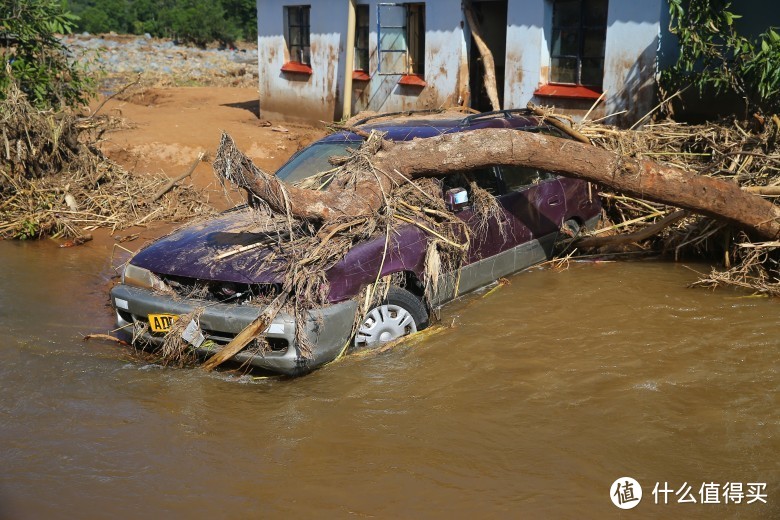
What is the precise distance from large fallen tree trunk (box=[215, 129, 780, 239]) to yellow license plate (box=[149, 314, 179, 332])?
43.8 inches

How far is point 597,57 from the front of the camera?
12383 mm

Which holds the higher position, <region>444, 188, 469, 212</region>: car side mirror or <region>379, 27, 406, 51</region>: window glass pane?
<region>379, 27, 406, 51</region>: window glass pane

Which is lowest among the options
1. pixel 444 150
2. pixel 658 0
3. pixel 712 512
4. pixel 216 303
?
pixel 712 512

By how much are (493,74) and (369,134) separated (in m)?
6.85

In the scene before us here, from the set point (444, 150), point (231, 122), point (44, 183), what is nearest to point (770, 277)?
point (444, 150)

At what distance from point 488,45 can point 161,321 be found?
33.8 feet

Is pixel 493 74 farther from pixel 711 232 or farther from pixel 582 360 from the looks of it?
pixel 582 360

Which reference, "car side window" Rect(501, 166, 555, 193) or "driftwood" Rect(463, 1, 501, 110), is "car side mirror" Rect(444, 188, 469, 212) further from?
"driftwood" Rect(463, 1, 501, 110)

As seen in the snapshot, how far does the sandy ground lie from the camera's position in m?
13.2

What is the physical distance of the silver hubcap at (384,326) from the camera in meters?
6.05

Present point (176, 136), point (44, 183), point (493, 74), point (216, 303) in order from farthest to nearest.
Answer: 1. point (176, 136)
2. point (493, 74)
3. point (44, 183)
4. point (216, 303)

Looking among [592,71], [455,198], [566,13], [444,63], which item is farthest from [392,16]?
[455,198]

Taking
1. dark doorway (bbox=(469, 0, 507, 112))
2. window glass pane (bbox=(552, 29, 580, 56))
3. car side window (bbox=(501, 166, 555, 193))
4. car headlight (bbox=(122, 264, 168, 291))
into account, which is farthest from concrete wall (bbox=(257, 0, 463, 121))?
car headlight (bbox=(122, 264, 168, 291))

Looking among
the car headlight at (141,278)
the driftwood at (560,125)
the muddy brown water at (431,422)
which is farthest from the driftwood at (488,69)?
the car headlight at (141,278)
